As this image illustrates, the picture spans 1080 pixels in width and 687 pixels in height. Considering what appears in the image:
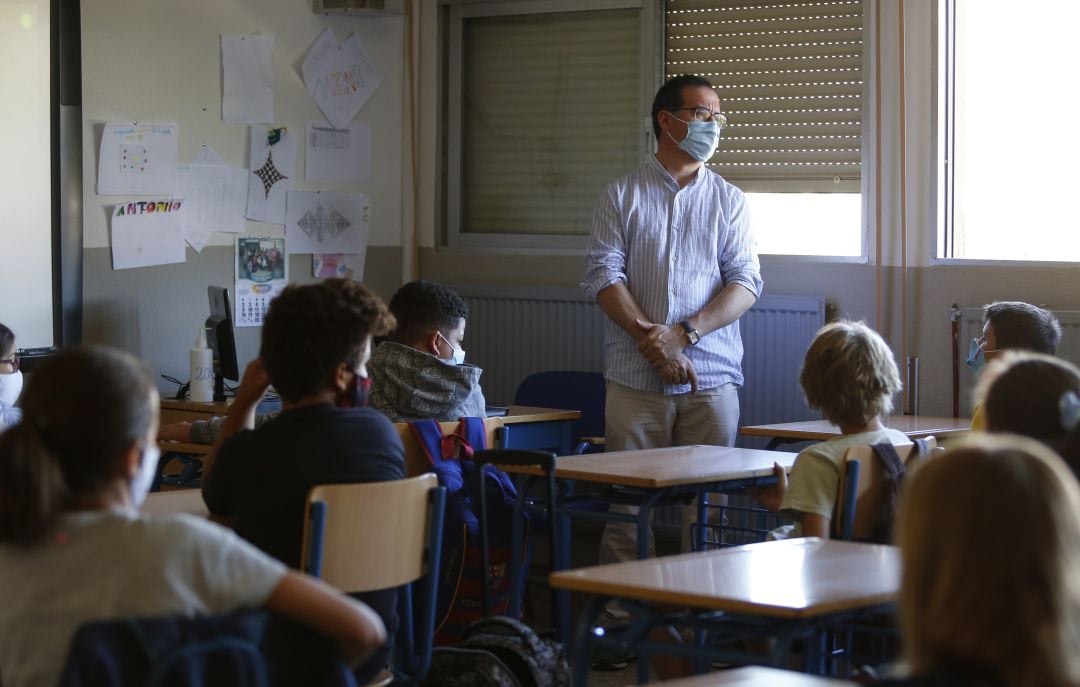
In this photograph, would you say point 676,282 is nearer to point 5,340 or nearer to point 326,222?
point 326,222

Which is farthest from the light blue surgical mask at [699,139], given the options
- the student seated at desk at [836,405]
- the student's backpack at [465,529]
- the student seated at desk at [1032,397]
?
the student seated at desk at [1032,397]

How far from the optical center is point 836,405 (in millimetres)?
3096

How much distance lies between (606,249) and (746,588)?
266 cm

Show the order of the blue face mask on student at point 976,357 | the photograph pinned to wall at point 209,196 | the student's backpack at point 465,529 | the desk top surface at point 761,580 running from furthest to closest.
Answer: the photograph pinned to wall at point 209,196
the blue face mask on student at point 976,357
the student's backpack at point 465,529
the desk top surface at point 761,580

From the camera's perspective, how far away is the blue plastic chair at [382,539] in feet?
8.10

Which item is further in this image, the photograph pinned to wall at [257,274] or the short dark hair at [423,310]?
the photograph pinned to wall at [257,274]

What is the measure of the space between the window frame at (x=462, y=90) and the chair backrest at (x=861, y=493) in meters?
2.86

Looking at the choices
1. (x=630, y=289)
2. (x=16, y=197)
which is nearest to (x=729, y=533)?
(x=630, y=289)

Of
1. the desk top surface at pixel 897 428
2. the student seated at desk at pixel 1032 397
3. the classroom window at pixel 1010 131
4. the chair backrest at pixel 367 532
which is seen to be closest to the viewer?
the student seated at desk at pixel 1032 397

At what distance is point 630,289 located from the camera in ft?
15.5

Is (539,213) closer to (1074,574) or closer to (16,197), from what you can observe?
(16,197)

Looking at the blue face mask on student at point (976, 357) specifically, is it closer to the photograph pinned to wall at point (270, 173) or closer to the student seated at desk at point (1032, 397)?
the student seated at desk at point (1032, 397)

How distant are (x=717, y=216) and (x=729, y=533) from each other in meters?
1.30

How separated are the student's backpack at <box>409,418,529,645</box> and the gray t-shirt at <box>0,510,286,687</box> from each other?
6.17ft
